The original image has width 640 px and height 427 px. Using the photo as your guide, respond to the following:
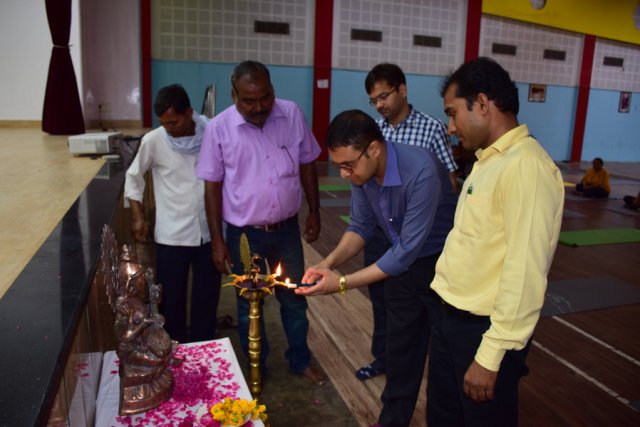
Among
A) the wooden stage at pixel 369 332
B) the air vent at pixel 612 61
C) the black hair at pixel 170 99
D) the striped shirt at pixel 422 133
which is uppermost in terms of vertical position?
the air vent at pixel 612 61

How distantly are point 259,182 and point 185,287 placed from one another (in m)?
0.81

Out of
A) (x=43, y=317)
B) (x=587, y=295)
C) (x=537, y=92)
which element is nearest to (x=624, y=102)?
(x=537, y=92)

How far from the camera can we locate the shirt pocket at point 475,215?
4.68ft

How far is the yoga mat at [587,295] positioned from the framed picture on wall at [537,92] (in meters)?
9.99

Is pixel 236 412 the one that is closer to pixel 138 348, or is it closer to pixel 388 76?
pixel 138 348

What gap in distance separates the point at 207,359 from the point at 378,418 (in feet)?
3.21

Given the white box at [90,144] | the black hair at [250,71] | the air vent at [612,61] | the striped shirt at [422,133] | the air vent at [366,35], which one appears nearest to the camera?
the black hair at [250,71]

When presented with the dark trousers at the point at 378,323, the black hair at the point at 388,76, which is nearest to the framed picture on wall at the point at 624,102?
the black hair at the point at 388,76

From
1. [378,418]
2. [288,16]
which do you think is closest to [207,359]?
[378,418]

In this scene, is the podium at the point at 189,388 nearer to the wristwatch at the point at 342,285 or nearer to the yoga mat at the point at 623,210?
the wristwatch at the point at 342,285

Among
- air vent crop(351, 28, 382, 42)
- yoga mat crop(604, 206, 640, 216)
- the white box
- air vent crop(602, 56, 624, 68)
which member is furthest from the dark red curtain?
air vent crop(602, 56, 624, 68)

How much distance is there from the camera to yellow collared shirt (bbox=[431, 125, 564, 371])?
1312 mm

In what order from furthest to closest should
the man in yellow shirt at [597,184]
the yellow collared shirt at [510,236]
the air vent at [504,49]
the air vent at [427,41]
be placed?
the air vent at [504,49]
the air vent at [427,41]
the man in yellow shirt at [597,184]
the yellow collared shirt at [510,236]

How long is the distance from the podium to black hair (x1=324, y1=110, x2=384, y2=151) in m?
0.88
